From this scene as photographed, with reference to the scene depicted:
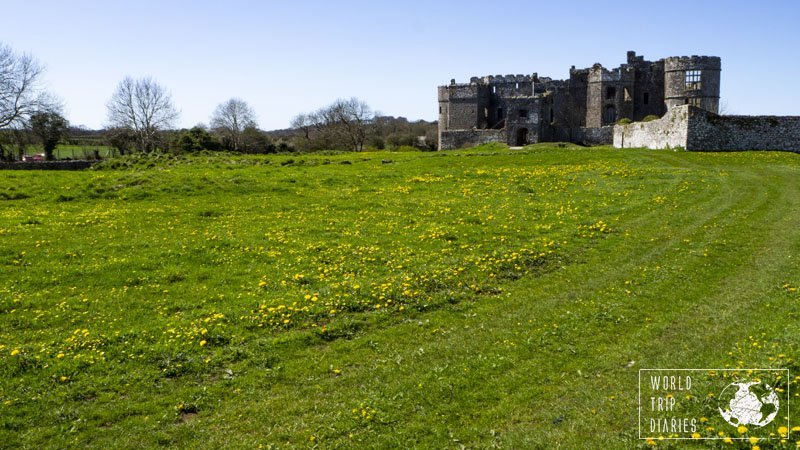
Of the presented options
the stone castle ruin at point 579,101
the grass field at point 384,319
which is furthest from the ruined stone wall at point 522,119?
the grass field at point 384,319

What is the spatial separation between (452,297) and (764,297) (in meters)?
7.50

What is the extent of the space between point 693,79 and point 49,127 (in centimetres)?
9303

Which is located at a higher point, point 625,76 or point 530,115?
point 625,76

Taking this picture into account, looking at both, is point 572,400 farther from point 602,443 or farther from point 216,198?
point 216,198

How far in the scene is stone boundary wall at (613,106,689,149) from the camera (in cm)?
4831

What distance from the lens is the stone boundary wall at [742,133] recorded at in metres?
47.4

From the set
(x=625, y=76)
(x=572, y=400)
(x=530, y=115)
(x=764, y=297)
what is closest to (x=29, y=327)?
(x=572, y=400)

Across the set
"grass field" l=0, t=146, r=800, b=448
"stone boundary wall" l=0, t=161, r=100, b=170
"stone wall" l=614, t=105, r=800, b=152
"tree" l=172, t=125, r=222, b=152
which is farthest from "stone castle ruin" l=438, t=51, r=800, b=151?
"stone boundary wall" l=0, t=161, r=100, b=170

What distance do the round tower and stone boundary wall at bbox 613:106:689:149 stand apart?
14962 mm

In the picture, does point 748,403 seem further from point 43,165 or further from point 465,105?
point 465,105

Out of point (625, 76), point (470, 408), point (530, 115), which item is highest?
point (625, 76)

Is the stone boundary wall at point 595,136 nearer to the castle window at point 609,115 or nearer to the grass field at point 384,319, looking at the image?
the castle window at point 609,115

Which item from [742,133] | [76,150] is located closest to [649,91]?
[742,133]

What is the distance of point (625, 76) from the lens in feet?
255
